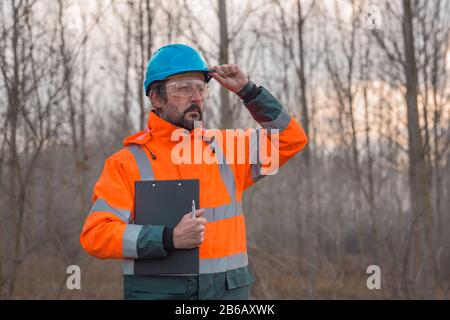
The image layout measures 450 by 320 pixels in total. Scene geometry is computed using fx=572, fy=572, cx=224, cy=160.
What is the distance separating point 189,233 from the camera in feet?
7.83

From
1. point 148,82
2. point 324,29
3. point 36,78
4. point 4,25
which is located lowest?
point 148,82

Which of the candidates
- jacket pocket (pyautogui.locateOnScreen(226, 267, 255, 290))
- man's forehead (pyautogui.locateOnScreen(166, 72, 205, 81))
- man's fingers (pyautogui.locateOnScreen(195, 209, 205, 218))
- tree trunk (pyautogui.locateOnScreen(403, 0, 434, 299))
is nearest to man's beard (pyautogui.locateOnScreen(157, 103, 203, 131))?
man's forehead (pyautogui.locateOnScreen(166, 72, 205, 81))

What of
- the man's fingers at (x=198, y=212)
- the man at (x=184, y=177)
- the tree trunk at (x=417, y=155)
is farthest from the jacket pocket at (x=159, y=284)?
the tree trunk at (x=417, y=155)

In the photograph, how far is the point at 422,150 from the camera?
236 inches

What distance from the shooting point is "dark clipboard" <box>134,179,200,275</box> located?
250cm

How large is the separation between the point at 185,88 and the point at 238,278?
94 cm

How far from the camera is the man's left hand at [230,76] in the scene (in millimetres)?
2754

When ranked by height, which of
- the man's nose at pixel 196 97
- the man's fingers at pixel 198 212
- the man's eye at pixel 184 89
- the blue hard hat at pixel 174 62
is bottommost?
the man's fingers at pixel 198 212

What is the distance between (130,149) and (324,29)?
24.3 ft

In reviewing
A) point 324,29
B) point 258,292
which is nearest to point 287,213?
point 324,29

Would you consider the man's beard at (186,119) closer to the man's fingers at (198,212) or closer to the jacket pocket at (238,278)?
the man's fingers at (198,212)

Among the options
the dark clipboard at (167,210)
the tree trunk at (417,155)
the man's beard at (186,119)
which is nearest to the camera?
the dark clipboard at (167,210)

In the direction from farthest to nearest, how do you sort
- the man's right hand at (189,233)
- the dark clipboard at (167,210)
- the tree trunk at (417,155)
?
the tree trunk at (417,155) → the dark clipboard at (167,210) → the man's right hand at (189,233)
